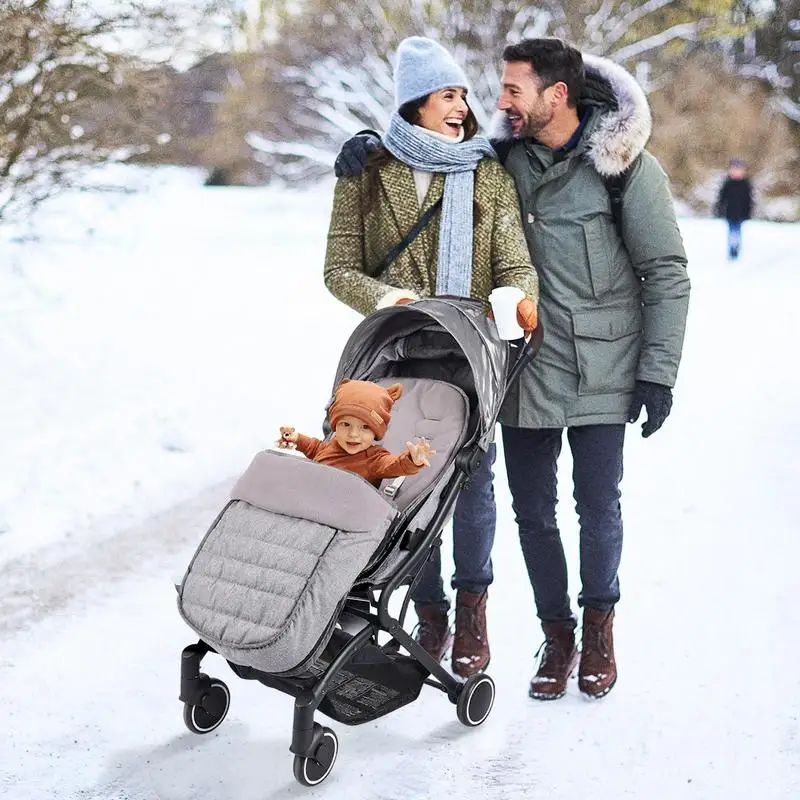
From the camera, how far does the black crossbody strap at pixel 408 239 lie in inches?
140

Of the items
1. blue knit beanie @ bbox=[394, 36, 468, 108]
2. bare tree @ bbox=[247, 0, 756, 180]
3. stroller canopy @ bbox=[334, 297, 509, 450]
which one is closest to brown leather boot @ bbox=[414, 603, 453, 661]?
stroller canopy @ bbox=[334, 297, 509, 450]

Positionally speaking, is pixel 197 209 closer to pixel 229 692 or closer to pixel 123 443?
pixel 123 443

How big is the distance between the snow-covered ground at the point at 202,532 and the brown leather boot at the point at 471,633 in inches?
4.3

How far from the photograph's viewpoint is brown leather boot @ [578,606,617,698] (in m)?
3.68

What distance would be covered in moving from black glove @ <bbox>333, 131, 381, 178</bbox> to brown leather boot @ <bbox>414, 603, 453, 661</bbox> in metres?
1.48

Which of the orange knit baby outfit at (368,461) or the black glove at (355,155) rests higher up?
the black glove at (355,155)

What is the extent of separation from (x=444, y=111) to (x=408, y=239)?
399 millimetres

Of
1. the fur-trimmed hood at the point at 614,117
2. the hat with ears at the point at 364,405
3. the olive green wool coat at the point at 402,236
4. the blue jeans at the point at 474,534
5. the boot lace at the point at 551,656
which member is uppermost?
the fur-trimmed hood at the point at 614,117

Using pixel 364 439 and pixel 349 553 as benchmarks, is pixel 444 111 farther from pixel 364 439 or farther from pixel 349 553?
pixel 349 553

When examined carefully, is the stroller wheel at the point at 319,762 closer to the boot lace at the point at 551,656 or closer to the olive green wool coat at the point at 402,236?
the boot lace at the point at 551,656

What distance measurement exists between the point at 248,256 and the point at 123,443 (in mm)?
9368

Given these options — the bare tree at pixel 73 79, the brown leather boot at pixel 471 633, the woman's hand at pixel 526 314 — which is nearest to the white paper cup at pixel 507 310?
the woman's hand at pixel 526 314

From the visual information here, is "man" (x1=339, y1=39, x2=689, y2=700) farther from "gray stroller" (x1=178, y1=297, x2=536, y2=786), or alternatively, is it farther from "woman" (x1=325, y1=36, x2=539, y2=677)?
"gray stroller" (x1=178, y1=297, x2=536, y2=786)

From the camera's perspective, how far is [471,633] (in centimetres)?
384
